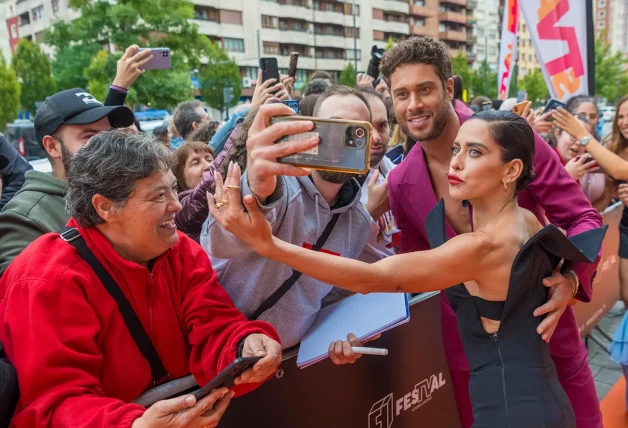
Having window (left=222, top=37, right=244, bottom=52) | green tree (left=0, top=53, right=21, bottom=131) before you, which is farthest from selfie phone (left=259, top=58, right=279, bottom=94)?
window (left=222, top=37, right=244, bottom=52)

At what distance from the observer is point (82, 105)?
8.39 feet

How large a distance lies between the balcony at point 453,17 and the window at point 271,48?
27445mm

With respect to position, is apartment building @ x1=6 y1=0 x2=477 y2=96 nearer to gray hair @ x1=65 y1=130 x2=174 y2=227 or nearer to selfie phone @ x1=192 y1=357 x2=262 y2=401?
gray hair @ x1=65 y1=130 x2=174 y2=227

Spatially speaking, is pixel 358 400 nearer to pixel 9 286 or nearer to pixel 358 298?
pixel 358 298

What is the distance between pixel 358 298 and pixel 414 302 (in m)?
0.51

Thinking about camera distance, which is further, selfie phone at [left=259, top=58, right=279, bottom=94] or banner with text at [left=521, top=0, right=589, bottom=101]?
banner with text at [left=521, top=0, right=589, bottom=101]

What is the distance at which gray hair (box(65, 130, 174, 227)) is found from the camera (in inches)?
68.2

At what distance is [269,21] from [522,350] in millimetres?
50428

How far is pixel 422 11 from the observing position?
2437 inches

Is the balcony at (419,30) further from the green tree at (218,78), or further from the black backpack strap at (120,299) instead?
the black backpack strap at (120,299)

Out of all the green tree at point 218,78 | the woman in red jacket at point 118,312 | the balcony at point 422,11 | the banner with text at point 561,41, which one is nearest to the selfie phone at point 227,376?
the woman in red jacket at point 118,312

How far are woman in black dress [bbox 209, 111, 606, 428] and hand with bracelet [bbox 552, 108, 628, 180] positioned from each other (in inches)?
61.4

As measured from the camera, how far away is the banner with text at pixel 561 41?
4.21 m

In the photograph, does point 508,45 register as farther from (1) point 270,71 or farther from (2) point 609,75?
(2) point 609,75
